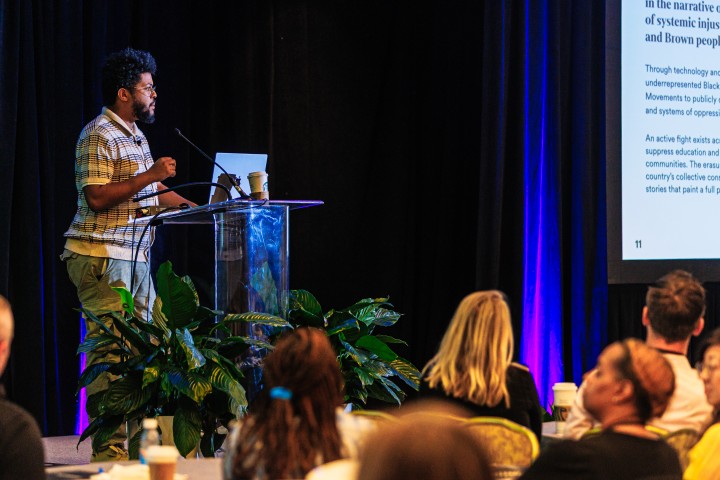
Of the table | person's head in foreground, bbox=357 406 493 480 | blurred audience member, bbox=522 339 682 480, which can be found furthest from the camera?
the table

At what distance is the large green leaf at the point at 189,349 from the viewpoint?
3594 mm

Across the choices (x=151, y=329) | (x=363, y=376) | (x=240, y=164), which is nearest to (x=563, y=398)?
(x=363, y=376)

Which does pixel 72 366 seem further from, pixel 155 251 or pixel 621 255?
pixel 621 255

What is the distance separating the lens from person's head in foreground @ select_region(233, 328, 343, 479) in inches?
73.9

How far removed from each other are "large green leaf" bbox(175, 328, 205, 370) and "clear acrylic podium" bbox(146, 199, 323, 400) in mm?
221

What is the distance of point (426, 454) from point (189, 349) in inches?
105

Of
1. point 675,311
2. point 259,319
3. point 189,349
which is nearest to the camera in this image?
point 675,311

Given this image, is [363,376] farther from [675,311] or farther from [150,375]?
[675,311]

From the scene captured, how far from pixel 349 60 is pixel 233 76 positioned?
79 cm

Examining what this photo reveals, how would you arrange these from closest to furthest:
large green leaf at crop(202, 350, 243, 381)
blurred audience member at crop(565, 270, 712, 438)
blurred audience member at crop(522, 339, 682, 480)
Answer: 1. blurred audience member at crop(522, 339, 682, 480)
2. blurred audience member at crop(565, 270, 712, 438)
3. large green leaf at crop(202, 350, 243, 381)

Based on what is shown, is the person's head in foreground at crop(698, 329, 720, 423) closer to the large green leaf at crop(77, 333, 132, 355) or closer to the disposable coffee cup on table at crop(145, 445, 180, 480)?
the disposable coffee cup on table at crop(145, 445, 180, 480)

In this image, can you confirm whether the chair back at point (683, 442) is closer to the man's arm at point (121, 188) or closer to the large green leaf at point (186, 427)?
the large green leaf at point (186, 427)

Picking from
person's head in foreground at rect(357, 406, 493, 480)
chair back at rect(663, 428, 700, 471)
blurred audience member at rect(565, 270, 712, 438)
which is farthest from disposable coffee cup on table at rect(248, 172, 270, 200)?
person's head in foreground at rect(357, 406, 493, 480)

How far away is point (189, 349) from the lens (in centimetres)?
364
